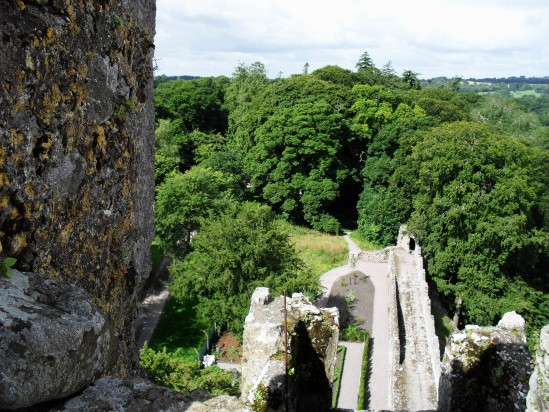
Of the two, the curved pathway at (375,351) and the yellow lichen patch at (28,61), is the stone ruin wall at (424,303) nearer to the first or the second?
the curved pathway at (375,351)

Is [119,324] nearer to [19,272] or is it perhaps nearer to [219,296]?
[19,272]

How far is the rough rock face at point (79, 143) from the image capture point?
2551 millimetres

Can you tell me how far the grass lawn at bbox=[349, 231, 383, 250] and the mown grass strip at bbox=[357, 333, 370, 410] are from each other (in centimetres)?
1280

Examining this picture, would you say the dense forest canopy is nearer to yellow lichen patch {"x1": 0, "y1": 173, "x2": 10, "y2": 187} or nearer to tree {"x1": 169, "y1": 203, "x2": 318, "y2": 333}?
tree {"x1": 169, "y1": 203, "x2": 318, "y2": 333}

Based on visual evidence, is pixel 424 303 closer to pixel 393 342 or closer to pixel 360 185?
pixel 393 342

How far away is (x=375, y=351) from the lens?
21438 millimetres

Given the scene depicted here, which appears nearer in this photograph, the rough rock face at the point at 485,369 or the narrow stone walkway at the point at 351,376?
the rough rock face at the point at 485,369

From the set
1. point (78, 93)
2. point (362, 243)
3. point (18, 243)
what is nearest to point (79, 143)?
point (78, 93)

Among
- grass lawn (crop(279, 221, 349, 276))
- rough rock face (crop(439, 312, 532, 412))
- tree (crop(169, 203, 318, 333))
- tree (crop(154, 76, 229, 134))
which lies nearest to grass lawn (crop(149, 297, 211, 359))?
tree (crop(169, 203, 318, 333))

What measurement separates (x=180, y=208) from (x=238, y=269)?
7992 mm

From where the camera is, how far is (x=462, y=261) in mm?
26375

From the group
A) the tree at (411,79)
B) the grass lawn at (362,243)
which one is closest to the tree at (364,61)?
the tree at (411,79)

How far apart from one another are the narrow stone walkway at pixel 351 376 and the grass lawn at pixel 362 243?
514 inches

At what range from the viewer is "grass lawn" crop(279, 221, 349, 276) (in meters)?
30.9
